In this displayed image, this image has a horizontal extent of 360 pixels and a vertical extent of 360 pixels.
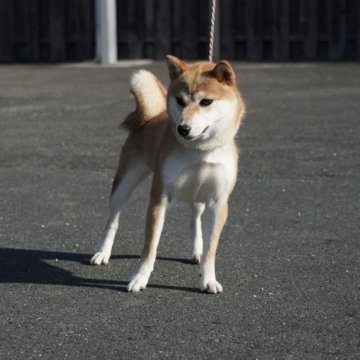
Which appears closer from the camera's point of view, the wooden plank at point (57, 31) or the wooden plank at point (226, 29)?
the wooden plank at point (226, 29)

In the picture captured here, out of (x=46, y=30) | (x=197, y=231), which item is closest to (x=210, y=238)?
(x=197, y=231)

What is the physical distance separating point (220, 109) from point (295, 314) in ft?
4.00

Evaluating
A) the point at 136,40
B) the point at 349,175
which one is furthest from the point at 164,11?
the point at 349,175

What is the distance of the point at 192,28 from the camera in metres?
20.0

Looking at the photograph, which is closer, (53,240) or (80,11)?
(53,240)

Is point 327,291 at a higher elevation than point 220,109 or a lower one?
lower

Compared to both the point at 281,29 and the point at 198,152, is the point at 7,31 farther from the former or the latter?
the point at 198,152

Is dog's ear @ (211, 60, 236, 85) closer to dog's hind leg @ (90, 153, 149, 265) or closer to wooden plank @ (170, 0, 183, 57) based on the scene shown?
dog's hind leg @ (90, 153, 149, 265)

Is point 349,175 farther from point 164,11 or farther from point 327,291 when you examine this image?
point 164,11


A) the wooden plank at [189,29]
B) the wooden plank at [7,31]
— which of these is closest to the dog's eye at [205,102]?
the wooden plank at [189,29]

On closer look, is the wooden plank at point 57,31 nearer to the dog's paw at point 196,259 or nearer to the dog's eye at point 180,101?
the dog's paw at point 196,259

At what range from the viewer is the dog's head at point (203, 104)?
5605 millimetres

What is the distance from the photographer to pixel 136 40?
20.3m

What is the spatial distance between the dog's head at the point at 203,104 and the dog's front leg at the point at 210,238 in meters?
0.42
